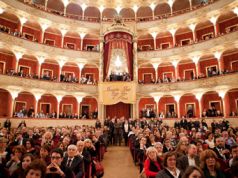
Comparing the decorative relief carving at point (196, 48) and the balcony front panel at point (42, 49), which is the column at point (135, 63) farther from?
the balcony front panel at point (42, 49)

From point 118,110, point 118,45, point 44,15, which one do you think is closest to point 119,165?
point 118,110

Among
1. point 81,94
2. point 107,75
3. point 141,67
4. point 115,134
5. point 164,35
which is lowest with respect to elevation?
point 115,134

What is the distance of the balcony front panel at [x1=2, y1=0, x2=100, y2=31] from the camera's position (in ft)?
56.9

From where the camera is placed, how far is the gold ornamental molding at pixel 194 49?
16516 millimetres

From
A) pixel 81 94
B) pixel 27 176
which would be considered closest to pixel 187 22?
pixel 81 94

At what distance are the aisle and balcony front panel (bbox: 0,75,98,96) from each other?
993 centimetres

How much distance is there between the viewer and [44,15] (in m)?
19.6

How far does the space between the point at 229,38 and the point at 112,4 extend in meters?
13.5

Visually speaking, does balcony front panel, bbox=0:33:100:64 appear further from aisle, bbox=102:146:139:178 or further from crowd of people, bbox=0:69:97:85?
aisle, bbox=102:146:139:178

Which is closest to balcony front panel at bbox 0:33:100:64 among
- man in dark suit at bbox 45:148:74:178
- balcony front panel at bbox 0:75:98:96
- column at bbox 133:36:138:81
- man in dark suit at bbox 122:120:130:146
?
balcony front panel at bbox 0:75:98:96

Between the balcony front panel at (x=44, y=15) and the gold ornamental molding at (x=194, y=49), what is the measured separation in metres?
6.23

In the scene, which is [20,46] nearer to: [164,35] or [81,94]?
[81,94]

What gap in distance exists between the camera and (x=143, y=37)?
23328 mm

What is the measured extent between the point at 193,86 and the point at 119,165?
12.4 metres
